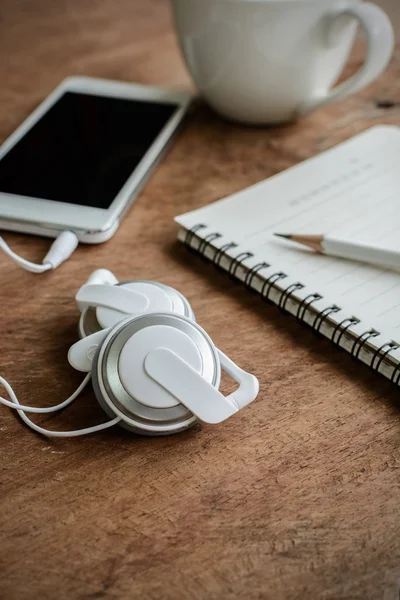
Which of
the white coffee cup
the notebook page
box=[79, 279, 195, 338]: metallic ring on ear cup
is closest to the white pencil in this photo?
the notebook page

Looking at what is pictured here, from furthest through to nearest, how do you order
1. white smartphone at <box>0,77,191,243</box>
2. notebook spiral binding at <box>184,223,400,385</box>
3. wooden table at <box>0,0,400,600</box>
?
white smartphone at <box>0,77,191,243</box>
notebook spiral binding at <box>184,223,400,385</box>
wooden table at <box>0,0,400,600</box>

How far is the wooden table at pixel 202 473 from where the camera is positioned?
0.42 meters

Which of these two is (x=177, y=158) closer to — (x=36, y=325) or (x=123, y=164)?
(x=123, y=164)

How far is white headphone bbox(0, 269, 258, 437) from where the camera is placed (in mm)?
476

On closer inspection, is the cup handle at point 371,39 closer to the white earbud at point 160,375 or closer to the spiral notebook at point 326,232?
the spiral notebook at point 326,232

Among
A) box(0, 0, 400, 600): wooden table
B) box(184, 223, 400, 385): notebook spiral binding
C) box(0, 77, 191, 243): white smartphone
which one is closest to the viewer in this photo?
box(0, 0, 400, 600): wooden table

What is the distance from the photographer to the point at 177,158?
821 millimetres

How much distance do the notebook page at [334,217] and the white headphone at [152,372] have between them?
0.46 ft

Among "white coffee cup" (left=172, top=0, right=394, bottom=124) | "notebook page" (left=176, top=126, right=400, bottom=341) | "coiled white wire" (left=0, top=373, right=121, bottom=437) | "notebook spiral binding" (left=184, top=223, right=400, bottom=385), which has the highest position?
"white coffee cup" (left=172, top=0, right=394, bottom=124)

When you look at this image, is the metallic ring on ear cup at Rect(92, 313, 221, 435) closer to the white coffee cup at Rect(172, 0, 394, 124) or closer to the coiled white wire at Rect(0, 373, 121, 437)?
the coiled white wire at Rect(0, 373, 121, 437)

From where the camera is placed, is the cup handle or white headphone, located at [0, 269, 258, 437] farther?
the cup handle

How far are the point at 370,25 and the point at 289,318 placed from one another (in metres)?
0.38

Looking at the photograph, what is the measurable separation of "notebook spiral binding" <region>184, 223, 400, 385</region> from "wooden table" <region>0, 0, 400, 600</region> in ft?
0.05

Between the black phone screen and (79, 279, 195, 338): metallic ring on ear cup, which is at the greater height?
the black phone screen
